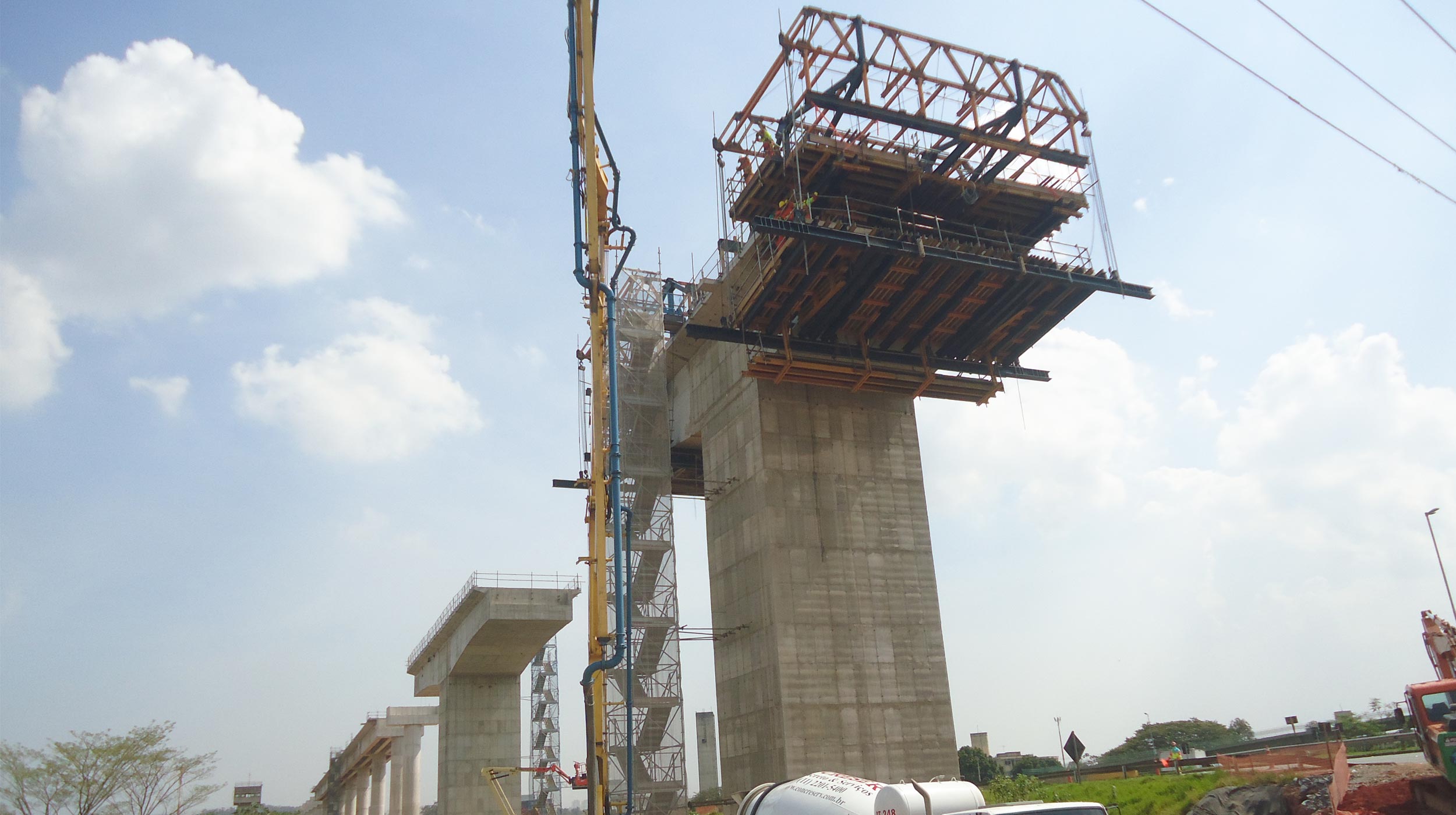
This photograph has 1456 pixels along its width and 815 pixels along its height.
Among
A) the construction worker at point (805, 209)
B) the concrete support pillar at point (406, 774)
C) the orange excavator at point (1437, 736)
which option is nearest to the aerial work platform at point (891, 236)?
the construction worker at point (805, 209)

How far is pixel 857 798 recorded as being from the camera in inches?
579

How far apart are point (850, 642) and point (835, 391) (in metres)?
9.54

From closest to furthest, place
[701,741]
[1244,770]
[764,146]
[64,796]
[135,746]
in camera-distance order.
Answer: [1244,770]
[764,146]
[64,796]
[135,746]
[701,741]

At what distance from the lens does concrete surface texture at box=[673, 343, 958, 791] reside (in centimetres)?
3444

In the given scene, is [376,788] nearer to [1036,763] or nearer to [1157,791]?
[1036,763]

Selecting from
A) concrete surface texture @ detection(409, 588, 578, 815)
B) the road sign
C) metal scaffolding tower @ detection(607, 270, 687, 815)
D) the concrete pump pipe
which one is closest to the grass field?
the road sign

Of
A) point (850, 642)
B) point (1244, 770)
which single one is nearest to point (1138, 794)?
point (1244, 770)

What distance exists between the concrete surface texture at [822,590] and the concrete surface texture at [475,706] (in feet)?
Result: 46.8

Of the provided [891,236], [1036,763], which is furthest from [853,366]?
[1036,763]

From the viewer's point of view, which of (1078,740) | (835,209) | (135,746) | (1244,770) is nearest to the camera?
(1078,740)

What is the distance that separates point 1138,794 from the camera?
25.0 metres

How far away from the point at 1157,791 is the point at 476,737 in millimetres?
38076

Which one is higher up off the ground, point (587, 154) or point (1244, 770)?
point (587, 154)

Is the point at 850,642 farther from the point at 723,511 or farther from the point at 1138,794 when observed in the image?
the point at 1138,794
